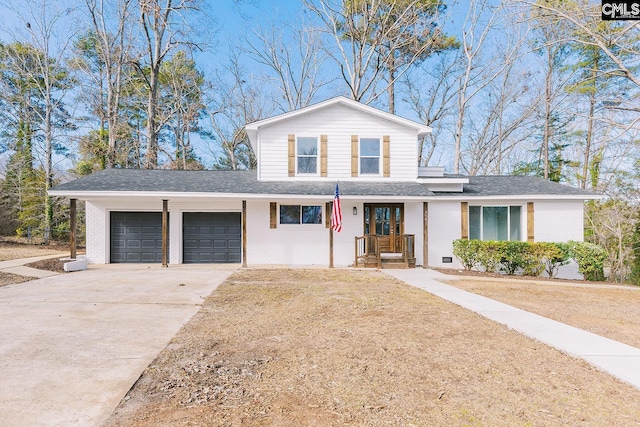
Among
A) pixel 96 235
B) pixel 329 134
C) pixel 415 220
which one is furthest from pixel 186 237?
pixel 415 220

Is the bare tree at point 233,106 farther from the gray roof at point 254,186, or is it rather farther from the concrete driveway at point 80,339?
the concrete driveway at point 80,339

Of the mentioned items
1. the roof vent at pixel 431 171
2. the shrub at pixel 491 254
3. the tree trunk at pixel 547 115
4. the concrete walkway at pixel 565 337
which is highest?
the tree trunk at pixel 547 115

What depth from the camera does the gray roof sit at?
37.0ft

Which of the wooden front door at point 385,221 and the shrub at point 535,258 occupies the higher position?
the wooden front door at point 385,221

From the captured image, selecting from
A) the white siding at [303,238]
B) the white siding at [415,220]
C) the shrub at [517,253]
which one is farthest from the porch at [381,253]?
the shrub at [517,253]

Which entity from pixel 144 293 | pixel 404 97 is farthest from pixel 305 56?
pixel 144 293

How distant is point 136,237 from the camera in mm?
12625

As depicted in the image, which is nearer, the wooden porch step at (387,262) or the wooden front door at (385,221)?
the wooden porch step at (387,262)

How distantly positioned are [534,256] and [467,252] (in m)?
2.04

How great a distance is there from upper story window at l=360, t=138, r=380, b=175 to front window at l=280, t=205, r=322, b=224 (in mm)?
2345

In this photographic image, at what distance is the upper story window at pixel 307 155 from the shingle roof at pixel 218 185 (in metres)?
0.56

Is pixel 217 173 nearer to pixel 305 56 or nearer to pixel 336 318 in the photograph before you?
pixel 336 318

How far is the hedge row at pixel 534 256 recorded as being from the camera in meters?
11.0

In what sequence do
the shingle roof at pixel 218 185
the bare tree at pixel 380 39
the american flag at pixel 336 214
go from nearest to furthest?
the american flag at pixel 336 214 → the shingle roof at pixel 218 185 → the bare tree at pixel 380 39
